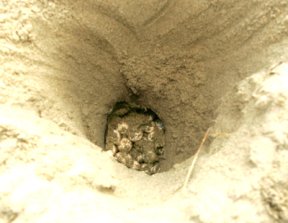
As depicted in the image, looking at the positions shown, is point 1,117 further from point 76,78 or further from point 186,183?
point 186,183

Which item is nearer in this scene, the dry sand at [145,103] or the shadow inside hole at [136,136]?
the dry sand at [145,103]

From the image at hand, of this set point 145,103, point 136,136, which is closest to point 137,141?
point 136,136

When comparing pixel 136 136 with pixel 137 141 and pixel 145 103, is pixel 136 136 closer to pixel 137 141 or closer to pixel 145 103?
pixel 137 141

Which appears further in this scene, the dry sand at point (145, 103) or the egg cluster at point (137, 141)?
the egg cluster at point (137, 141)

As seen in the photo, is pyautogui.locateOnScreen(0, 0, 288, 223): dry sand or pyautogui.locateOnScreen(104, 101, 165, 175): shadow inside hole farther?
pyautogui.locateOnScreen(104, 101, 165, 175): shadow inside hole

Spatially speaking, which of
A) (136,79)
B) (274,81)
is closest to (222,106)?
(274,81)
